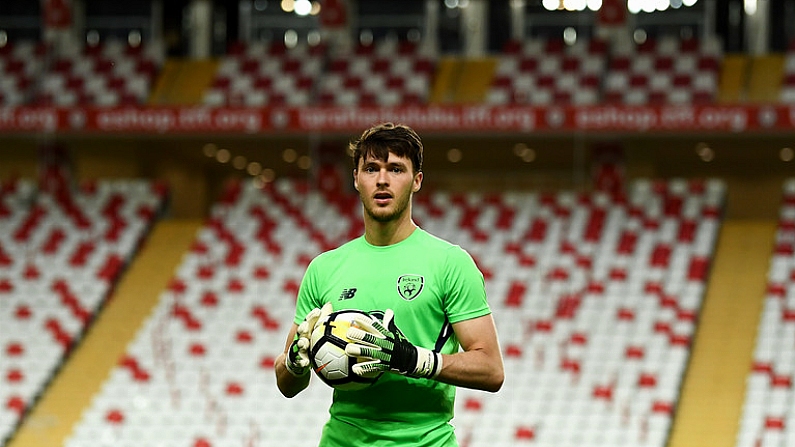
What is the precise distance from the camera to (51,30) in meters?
22.4

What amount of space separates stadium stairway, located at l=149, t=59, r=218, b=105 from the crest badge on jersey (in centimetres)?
1693

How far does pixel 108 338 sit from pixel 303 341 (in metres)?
14.9

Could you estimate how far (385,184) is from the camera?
374 centimetres

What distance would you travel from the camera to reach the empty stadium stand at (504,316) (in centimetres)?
1511

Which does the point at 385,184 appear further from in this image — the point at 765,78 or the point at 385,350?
the point at 765,78

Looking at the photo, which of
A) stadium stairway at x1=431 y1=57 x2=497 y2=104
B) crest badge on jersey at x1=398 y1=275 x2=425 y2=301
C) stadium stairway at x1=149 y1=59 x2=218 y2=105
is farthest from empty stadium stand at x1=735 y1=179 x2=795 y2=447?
crest badge on jersey at x1=398 y1=275 x2=425 y2=301

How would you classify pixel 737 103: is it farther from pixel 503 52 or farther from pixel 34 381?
pixel 34 381

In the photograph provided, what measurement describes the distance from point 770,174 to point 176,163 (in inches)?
369

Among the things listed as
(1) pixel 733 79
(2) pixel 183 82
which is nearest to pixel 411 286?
(1) pixel 733 79

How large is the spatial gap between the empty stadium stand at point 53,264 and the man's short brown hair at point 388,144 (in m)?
13.0

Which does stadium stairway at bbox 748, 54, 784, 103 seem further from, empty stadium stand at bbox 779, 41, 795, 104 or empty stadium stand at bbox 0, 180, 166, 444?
empty stadium stand at bbox 0, 180, 166, 444

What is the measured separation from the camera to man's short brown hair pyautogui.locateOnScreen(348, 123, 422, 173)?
3.76 meters

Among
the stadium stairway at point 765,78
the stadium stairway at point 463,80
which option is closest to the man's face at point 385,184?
the stadium stairway at point 765,78

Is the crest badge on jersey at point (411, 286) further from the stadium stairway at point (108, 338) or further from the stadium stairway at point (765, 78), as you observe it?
the stadium stairway at point (765, 78)
